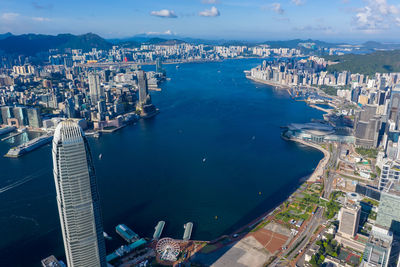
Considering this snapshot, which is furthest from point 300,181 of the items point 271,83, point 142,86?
point 271,83

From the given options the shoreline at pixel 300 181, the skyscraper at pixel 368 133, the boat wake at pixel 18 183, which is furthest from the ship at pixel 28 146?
the skyscraper at pixel 368 133

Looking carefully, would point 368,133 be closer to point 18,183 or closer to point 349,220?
point 349,220

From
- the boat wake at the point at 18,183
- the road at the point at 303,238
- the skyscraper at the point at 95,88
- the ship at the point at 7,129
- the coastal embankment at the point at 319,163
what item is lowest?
the road at the point at 303,238

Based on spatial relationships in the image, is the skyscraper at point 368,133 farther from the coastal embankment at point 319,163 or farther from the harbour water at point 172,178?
the harbour water at point 172,178

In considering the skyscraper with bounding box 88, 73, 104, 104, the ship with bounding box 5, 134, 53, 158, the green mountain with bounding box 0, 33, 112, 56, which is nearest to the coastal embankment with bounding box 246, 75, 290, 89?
the skyscraper with bounding box 88, 73, 104, 104

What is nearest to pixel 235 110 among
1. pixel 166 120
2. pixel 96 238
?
pixel 166 120

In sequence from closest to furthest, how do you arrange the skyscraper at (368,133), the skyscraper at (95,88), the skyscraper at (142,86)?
1. the skyscraper at (368,133)
2. the skyscraper at (95,88)
3. the skyscraper at (142,86)
